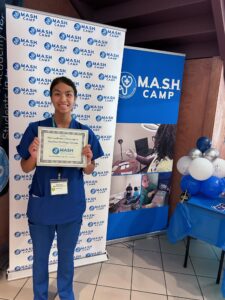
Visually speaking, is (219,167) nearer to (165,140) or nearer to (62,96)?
(165,140)

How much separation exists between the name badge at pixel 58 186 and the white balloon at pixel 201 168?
1239mm

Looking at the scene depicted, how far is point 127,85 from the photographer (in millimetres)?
2645

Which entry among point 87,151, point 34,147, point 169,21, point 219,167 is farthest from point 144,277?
point 169,21

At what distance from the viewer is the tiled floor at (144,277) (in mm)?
2191

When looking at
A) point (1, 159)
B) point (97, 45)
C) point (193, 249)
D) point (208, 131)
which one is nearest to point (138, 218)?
point (193, 249)

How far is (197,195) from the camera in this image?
2.58 metres

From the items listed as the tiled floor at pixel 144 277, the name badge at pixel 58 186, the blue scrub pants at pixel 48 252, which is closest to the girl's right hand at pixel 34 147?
the name badge at pixel 58 186

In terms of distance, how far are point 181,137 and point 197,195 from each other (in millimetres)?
864

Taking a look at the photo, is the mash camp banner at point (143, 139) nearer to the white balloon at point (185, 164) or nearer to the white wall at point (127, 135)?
the white wall at point (127, 135)

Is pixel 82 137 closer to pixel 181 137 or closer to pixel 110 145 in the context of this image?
pixel 110 145

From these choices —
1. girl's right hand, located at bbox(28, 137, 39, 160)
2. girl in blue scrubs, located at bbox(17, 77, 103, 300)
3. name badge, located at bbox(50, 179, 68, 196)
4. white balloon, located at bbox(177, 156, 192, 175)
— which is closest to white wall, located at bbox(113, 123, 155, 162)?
white balloon, located at bbox(177, 156, 192, 175)

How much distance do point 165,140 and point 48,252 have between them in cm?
173

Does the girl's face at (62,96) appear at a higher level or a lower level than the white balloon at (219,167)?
higher

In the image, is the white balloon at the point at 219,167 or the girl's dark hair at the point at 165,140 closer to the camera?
the white balloon at the point at 219,167
